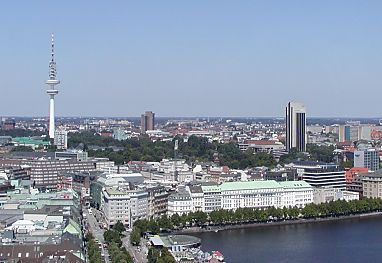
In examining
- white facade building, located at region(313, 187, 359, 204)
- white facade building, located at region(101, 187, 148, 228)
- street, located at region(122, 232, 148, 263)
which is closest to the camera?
street, located at region(122, 232, 148, 263)

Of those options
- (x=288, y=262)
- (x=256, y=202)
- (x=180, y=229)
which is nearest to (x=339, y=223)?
(x=256, y=202)

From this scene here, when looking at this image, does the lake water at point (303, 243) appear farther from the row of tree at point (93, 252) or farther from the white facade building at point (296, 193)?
the row of tree at point (93, 252)

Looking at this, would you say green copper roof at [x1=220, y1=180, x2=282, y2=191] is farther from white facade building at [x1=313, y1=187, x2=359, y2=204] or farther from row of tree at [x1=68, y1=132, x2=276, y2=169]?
row of tree at [x1=68, y1=132, x2=276, y2=169]

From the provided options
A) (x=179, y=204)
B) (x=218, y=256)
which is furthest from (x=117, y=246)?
(x=179, y=204)

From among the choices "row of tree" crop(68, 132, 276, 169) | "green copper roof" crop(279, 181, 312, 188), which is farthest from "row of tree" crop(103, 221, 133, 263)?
"row of tree" crop(68, 132, 276, 169)

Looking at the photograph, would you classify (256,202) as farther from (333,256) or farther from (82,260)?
(82,260)

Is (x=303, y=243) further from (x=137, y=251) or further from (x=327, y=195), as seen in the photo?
(x=327, y=195)
